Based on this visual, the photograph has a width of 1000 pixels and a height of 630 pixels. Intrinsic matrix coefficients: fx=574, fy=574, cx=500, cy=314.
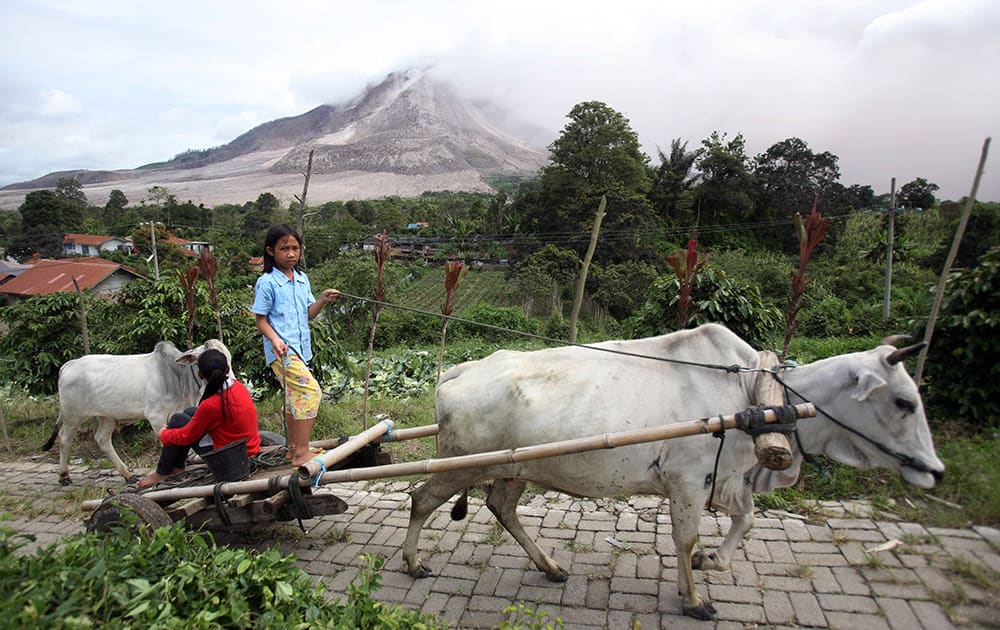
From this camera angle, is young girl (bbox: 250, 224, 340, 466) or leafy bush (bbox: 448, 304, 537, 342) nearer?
young girl (bbox: 250, 224, 340, 466)

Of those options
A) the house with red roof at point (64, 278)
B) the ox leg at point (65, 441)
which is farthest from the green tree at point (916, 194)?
the house with red roof at point (64, 278)

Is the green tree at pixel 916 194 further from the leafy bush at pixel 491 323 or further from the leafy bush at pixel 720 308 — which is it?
the leafy bush at pixel 720 308

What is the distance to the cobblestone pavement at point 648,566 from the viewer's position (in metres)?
3.64

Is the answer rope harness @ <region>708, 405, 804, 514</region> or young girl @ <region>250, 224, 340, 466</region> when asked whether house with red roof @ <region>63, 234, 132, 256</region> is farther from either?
rope harness @ <region>708, 405, 804, 514</region>

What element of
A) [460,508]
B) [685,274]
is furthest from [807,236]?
[460,508]

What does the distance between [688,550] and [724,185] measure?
5224cm

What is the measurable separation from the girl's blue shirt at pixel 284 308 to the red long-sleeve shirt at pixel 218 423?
0.40 meters

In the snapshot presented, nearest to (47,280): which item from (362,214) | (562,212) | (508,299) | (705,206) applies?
(508,299)

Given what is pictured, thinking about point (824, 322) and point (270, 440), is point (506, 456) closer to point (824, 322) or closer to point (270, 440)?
point (270, 440)

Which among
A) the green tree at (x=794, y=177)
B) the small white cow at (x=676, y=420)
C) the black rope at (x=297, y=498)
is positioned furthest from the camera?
the green tree at (x=794, y=177)

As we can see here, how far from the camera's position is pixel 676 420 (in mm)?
3816

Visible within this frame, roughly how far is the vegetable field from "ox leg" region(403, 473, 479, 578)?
32420 mm

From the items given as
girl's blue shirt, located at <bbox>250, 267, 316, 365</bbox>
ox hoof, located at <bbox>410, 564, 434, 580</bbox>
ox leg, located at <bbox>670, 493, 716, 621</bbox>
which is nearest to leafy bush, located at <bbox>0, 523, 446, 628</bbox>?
ox hoof, located at <bbox>410, 564, 434, 580</bbox>

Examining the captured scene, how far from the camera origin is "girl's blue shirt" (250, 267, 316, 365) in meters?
4.61
